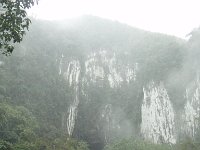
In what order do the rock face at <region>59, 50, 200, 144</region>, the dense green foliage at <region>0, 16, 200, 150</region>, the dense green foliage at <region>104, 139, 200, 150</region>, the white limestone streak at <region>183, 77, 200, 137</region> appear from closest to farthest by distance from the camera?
the dense green foliage at <region>104, 139, 200, 150</region>
the dense green foliage at <region>0, 16, 200, 150</region>
the white limestone streak at <region>183, 77, 200, 137</region>
the rock face at <region>59, 50, 200, 144</region>

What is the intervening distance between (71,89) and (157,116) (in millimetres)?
10444

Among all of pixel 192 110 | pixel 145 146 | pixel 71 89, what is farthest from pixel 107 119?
pixel 145 146

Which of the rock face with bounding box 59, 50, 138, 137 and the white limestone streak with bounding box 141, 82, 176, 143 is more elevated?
the rock face with bounding box 59, 50, 138, 137

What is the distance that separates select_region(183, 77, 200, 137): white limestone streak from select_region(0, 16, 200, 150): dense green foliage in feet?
3.65

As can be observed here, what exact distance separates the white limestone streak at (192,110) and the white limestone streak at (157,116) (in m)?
1.67

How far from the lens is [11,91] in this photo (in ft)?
120

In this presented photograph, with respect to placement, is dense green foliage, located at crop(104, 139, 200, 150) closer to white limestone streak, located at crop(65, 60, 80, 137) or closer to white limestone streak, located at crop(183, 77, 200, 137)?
white limestone streak, located at crop(183, 77, 200, 137)

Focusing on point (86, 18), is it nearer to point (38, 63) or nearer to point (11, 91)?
point (38, 63)

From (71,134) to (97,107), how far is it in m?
4.85

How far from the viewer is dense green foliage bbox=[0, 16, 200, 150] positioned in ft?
106

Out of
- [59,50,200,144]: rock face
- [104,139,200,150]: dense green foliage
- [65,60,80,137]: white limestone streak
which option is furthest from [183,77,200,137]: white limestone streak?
[65,60,80,137]: white limestone streak

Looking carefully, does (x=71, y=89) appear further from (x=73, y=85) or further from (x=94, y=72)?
(x=94, y=72)

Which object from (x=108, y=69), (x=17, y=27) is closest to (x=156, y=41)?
(x=108, y=69)

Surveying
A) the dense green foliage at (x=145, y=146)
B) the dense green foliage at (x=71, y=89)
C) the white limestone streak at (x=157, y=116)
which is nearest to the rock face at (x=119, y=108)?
the white limestone streak at (x=157, y=116)
